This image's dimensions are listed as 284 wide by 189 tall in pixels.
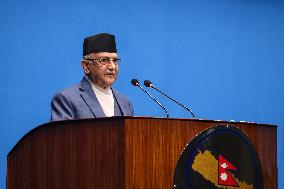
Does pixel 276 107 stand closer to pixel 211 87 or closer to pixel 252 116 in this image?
pixel 252 116

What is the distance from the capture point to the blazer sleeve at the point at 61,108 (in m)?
2.44

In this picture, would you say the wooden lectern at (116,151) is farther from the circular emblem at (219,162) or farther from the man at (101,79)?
the man at (101,79)

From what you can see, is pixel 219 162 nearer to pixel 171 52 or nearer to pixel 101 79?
pixel 101 79

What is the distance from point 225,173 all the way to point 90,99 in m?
0.83

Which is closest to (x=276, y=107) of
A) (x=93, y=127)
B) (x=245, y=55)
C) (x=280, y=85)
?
(x=280, y=85)

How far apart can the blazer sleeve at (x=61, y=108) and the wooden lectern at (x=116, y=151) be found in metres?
0.32

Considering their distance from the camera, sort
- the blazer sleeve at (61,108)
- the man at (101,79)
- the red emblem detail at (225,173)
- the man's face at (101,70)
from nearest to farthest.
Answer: the red emblem detail at (225,173) → the blazer sleeve at (61,108) → the man at (101,79) → the man's face at (101,70)

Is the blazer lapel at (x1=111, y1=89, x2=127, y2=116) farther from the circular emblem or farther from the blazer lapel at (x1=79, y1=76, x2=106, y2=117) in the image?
the circular emblem

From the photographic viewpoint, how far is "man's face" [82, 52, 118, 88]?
2725 mm

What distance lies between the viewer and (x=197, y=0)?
3.98 m

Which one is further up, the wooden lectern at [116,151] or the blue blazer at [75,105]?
the blue blazer at [75,105]

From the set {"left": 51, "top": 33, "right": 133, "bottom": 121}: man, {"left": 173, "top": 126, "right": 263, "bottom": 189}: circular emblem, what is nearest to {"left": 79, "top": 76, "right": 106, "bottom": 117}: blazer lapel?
{"left": 51, "top": 33, "right": 133, "bottom": 121}: man

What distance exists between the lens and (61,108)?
247 centimetres

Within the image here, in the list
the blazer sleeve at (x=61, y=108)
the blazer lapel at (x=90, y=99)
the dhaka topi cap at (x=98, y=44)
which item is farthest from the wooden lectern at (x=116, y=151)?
the dhaka topi cap at (x=98, y=44)
